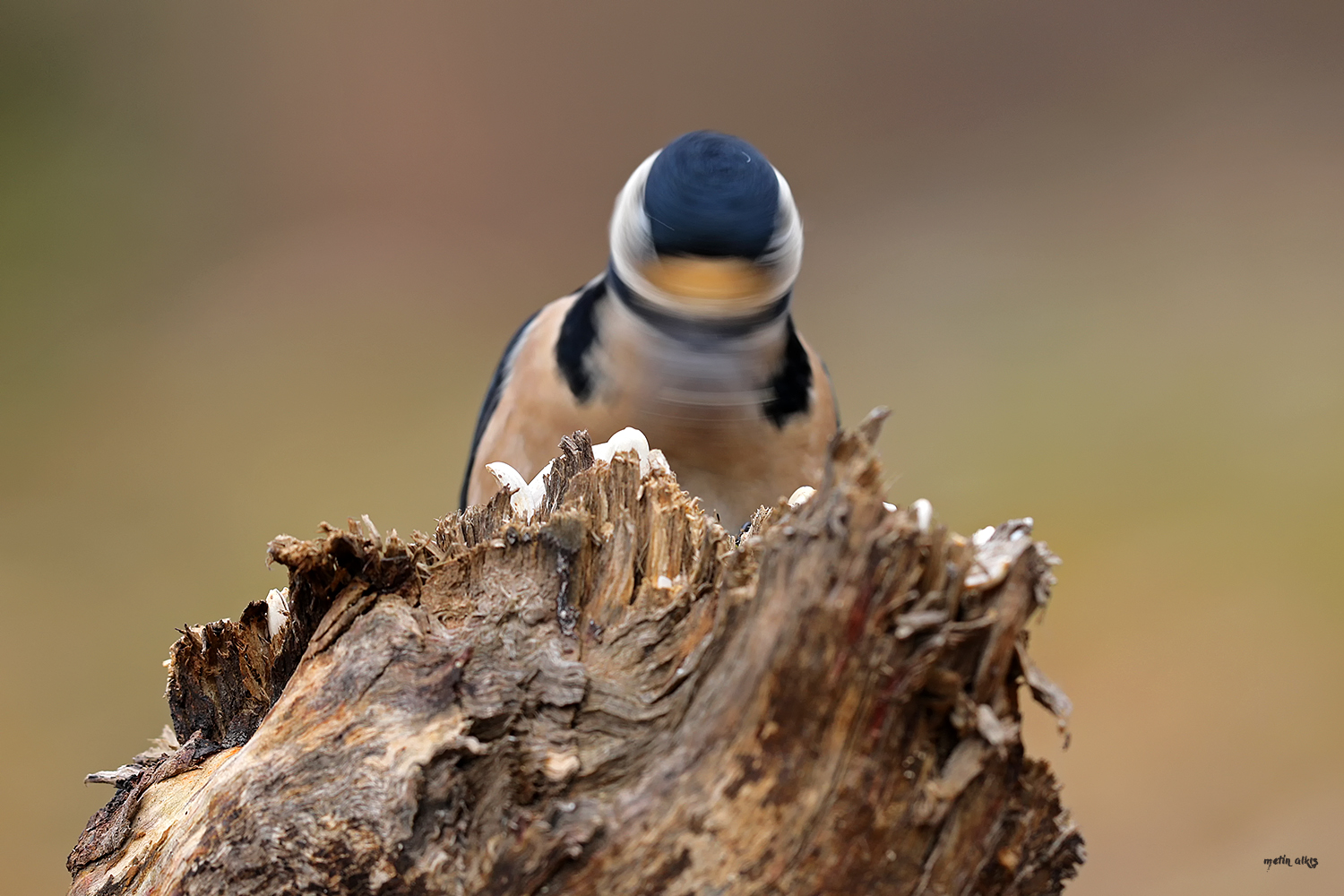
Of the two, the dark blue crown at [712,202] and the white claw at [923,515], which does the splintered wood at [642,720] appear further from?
the dark blue crown at [712,202]

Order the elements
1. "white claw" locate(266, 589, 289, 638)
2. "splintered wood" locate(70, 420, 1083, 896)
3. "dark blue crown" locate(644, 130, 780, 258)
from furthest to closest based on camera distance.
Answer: "dark blue crown" locate(644, 130, 780, 258) < "white claw" locate(266, 589, 289, 638) < "splintered wood" locate(70, 420, 1083, 896)

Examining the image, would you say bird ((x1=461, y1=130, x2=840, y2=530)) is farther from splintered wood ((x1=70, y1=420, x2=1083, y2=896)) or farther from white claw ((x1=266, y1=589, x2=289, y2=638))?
white claw ((x1=266, y1=589, x2=289, y2=638))

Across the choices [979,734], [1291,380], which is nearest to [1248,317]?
[1291,380]

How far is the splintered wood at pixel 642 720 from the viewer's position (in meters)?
0.60

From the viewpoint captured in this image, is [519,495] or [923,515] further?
[519,495]

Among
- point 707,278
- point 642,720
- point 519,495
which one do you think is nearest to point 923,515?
point 642,720

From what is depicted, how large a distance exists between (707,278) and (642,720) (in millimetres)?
538

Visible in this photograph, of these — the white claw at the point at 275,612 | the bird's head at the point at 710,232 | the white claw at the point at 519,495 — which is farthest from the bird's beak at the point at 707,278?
the white claw at the point at 275,612

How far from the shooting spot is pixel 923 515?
62cm

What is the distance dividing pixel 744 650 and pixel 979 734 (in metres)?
0.14

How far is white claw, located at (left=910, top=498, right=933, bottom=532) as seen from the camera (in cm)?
60

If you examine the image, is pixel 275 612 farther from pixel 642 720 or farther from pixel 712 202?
pixel 712 202

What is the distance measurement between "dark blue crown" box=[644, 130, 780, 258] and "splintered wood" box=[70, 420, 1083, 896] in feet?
1.05

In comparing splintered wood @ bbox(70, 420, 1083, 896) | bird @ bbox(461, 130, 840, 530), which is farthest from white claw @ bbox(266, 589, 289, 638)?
bird @ bbox(461, 130, 840, 530)
